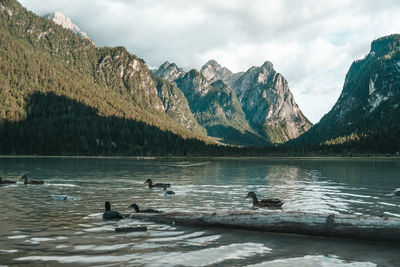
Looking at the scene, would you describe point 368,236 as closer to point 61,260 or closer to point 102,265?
point 102,265

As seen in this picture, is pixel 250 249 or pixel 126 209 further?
pixel 126 209

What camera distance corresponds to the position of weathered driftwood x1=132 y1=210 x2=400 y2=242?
1638 cm

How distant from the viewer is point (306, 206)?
96.5 feet

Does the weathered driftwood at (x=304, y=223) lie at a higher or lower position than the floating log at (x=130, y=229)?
higher

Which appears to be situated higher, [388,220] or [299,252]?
[388,220]

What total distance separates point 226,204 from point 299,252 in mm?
15421

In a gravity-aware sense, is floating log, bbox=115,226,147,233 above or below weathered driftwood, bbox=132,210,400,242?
below

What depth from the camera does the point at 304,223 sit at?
17.8 metres

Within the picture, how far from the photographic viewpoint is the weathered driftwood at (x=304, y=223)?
1638cm

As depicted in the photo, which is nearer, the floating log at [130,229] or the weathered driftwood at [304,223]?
the weathered driftwood at [304,223]

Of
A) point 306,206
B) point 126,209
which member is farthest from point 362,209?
point 126,209

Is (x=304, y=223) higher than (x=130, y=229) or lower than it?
higher

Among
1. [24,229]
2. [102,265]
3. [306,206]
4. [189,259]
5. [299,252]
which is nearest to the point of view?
[102,265]

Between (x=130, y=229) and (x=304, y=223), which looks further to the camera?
(x=130, y=229)
